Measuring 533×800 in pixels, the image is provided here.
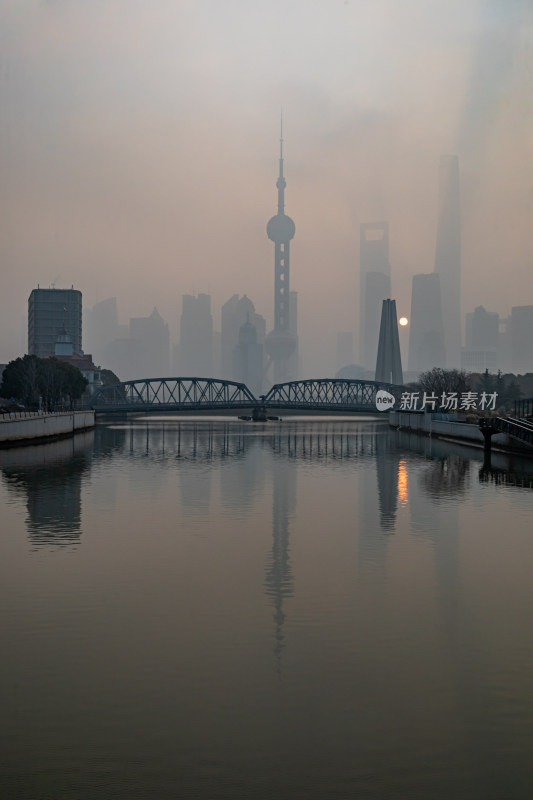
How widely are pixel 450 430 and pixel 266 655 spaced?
88.8 metres

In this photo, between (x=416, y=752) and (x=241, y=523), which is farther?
(x=241, y=523)

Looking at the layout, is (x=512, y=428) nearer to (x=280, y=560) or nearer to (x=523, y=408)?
(x=523, y=408)

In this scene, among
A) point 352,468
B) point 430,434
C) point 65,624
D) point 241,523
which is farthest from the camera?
point 430,434

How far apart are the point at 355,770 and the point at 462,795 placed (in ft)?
4.13

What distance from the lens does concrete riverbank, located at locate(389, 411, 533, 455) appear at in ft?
237

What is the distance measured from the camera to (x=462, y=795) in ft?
32.1

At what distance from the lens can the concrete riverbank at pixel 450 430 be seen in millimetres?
72150

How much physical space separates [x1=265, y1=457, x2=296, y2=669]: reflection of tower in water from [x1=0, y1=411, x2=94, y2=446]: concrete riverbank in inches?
1301

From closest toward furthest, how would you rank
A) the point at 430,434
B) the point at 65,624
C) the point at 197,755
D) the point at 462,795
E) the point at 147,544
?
the point at 462,795
the point at 197,755
the point at 65,624
the point at 147,544
the point at 430,434

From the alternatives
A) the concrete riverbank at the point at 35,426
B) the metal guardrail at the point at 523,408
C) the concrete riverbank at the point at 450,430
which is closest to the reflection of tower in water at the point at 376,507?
the concrete riverbank at the point at 450,430

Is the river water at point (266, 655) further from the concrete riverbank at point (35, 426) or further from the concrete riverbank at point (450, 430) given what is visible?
the concrete riverbank at point (35, 426)

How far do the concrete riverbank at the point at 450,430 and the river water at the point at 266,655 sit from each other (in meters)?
39.0

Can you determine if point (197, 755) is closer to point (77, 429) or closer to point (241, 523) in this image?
point (241, 523)

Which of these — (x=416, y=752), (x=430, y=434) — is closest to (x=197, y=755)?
(x=416, y=752)
